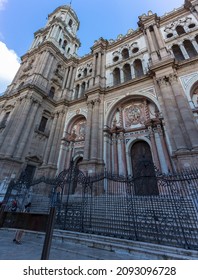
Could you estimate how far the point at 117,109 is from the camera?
15.8 m

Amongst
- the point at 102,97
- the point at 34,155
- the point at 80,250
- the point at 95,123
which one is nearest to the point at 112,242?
the point at 80,250

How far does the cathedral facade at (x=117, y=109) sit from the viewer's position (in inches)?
448

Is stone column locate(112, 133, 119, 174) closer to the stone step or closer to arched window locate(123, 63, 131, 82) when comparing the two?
the stone step

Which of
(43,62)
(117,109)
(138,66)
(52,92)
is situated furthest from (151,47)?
(43,62)

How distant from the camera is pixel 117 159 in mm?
13359

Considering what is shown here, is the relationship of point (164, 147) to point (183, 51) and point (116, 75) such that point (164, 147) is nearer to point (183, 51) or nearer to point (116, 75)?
point (183, 51)

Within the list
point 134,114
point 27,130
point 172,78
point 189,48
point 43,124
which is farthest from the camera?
point 43,124

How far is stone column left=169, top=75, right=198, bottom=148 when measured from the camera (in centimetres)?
943

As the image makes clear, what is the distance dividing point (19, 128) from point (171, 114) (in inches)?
561

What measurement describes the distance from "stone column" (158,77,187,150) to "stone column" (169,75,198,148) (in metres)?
0.33

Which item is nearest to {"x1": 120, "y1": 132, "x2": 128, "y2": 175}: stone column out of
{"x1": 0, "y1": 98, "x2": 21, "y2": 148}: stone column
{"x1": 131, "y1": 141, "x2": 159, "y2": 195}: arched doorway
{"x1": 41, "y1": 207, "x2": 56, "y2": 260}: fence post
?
{"x1": 131, "y1": 141, "x2": 159, "y2": 195}: arched doorway

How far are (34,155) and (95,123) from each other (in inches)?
284

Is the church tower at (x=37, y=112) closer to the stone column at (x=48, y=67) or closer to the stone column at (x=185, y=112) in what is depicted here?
the stone column at (x=48, y=67)

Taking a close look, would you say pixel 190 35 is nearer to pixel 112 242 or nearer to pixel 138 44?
pixel 138 44
